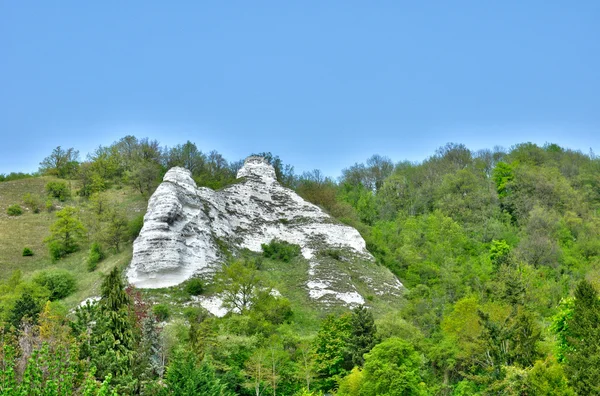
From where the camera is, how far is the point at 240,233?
7225cm

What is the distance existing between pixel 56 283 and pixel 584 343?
4603 centimetres

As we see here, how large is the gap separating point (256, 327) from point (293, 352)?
3659 mm

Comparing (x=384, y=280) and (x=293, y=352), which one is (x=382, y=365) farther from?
(x=384, y=280)

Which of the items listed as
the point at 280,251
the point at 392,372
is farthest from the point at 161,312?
the point at 280,251

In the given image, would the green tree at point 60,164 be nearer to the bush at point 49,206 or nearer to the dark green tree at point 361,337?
the bush at point 49,206

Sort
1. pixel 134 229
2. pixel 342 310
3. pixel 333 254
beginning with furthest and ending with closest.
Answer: pixel 333 254 < pixel 134 229 < pixel 342 310

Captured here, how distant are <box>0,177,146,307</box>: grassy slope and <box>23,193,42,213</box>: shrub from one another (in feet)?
2.99

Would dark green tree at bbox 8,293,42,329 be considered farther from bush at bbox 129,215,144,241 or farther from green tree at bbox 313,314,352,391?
bush at bbox 129,215,144,241

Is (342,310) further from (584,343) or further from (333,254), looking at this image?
(584,343)

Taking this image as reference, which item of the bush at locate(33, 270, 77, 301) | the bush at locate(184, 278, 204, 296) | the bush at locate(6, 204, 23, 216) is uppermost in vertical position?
the bush at locate(6, 204, 23, 216)

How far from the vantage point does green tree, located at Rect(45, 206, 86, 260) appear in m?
71.2

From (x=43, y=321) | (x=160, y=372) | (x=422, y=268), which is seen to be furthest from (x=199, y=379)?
(x=422, y=268)

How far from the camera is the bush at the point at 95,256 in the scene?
208 feet

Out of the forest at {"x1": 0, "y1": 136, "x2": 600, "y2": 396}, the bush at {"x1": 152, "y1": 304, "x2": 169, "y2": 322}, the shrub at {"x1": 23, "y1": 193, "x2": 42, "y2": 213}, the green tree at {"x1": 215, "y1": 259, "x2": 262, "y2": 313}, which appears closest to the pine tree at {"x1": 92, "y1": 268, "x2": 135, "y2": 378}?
the forest at {"x1": 0, "y1": 136, "x2": 600, "y2": 396}
